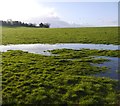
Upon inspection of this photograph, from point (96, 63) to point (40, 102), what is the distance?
38.7 ft

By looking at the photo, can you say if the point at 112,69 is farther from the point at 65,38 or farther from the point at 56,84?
the point at 65,38

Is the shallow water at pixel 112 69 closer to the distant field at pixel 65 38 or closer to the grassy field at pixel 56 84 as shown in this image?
the grassy field at pixel 56 84

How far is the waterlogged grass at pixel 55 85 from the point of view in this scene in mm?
14880

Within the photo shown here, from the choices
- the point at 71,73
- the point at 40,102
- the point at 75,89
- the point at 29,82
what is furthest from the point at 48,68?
the point at 40,102

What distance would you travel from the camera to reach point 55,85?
17375mm

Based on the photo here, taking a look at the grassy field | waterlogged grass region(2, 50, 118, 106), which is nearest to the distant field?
the grassy field

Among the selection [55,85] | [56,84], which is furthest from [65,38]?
[55,85]

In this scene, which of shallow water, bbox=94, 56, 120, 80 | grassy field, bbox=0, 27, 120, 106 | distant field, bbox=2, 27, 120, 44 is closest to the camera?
grassy field, bbox=0, 27, 120, 106

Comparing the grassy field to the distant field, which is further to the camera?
the distant field

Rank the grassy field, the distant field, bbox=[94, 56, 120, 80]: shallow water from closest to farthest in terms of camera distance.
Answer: the grassy field → bbox=[94, 56, 120, 80]: shallow water → the distant field

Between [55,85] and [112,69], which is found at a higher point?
[112,69]

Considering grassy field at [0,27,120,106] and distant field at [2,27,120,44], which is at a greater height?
distant field at [2,27,120,44]

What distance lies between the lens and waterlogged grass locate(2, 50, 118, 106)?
48.8 ft

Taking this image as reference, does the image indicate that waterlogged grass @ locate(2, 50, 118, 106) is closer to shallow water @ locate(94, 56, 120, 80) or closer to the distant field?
shallow water @ locate(94, 56, 120, 80)
